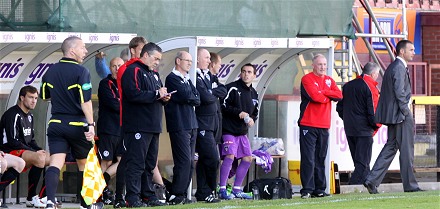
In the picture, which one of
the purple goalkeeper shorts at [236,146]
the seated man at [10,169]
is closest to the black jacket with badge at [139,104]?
the seated man at [10,169]

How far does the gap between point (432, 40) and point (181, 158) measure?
689 inches

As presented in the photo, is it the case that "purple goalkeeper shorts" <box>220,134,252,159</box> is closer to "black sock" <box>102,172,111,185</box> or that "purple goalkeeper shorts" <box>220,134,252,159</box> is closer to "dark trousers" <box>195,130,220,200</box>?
"dark trousers" <box>195,130,220,200</box>

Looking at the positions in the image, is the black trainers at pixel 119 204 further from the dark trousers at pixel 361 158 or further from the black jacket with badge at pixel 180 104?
the dark trousers at pixel 361 158

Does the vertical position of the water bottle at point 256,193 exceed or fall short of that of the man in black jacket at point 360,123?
it falls short

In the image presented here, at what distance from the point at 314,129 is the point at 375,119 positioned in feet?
3.66

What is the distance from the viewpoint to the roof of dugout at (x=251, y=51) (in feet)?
54.5

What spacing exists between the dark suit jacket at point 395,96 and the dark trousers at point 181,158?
3.00 m

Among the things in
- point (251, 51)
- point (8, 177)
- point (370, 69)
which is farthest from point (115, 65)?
point (370, 69)

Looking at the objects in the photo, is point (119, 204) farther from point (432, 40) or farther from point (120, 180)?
point (432, 40)

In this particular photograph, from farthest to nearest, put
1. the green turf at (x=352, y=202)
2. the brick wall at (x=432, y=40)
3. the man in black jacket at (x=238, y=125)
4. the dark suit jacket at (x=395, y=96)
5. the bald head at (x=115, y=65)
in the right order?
the brick wall at (x=432, y=40) < the man in black jacket at (x=238, y=125) < the dark suit jacket at (x=395, y=96) < the bald head at (x=115, y=65) < the green turf at (x=352, y=202)

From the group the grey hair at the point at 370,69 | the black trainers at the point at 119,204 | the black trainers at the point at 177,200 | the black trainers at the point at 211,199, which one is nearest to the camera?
the black trainers at the point at 119,204

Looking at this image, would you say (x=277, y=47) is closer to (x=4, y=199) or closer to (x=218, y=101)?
(x=218, y=101)

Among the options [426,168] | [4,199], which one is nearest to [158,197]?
[4,199]

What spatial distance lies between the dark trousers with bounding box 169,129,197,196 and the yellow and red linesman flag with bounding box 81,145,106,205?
5.58ft
